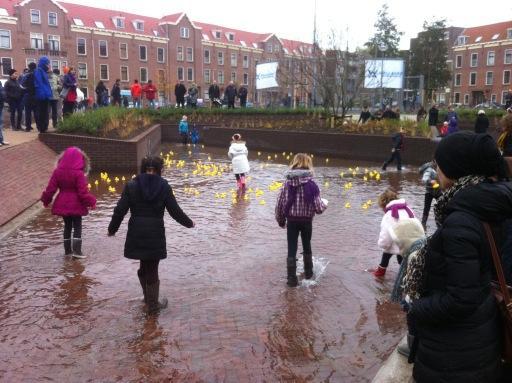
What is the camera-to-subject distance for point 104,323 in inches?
199

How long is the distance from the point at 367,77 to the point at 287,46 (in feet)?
221

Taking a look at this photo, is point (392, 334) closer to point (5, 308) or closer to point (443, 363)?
point (443, 363)

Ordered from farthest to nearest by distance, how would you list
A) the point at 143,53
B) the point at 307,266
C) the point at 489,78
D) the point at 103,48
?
the point at 489,78 < the point at 143,53 < the point at 103,48 < the point at 307,266

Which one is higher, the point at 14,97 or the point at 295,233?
the point at 14,97

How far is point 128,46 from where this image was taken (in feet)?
239

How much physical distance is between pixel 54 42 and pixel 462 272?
70898mm

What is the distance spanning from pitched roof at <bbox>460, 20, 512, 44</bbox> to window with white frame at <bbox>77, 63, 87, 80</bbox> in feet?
186

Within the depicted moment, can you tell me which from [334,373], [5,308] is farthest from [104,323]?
[334,373]

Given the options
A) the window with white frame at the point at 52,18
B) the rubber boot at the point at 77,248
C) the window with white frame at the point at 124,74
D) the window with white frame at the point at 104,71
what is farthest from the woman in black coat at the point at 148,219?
the window with white frame at the point at 124,74

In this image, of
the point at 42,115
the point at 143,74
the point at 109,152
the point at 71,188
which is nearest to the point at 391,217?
the point at 71,188

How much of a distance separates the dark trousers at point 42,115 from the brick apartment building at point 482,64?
67163 mm

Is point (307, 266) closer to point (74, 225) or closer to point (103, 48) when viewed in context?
point (74, 225)

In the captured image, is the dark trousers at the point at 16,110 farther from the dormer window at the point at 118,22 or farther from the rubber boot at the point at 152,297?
the dormer window at the point at 118,22

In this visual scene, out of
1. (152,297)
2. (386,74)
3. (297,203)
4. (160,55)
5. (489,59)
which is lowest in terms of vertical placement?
(152,297)
